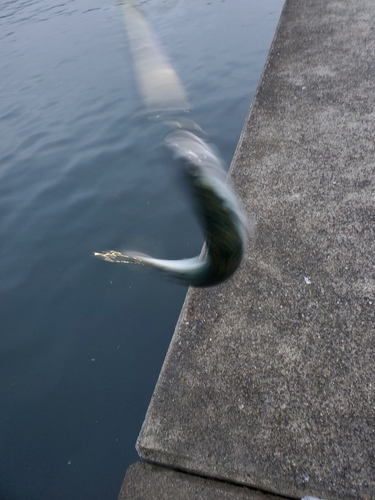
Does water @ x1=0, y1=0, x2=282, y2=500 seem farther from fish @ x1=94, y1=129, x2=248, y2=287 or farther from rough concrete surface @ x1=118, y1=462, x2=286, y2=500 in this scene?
rough concrete surface @ x1=118, y1=462, x2=286, y2=500

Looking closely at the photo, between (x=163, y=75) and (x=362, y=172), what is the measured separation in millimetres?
3780

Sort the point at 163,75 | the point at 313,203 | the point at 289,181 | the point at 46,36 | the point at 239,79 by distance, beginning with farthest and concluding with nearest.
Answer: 1. the point at 46,36
2. the point at 239,79
3. the point at 163,75
4. the point at 289,181
5. the point at 313,203

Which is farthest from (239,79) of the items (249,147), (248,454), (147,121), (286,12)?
(248,454)

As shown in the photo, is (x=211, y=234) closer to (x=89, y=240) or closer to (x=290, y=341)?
(x=290, y=341)

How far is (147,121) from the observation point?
586 centimetres

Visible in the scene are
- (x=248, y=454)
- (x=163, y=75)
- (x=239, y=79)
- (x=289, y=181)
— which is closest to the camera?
(x=248, y=454)

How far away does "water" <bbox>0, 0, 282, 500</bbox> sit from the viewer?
8.29 ft

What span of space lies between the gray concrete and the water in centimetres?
51

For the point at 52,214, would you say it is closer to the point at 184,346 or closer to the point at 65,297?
the point at 65,297

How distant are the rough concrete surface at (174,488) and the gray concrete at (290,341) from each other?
1.7 inches

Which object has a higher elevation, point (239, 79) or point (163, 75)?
point (163, 75)

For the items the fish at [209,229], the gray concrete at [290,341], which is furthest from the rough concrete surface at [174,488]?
the fish at [209,229]

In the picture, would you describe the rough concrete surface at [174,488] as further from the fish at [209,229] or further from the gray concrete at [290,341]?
the fish at [209,229]

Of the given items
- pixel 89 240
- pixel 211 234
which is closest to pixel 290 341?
pixel 211 234
